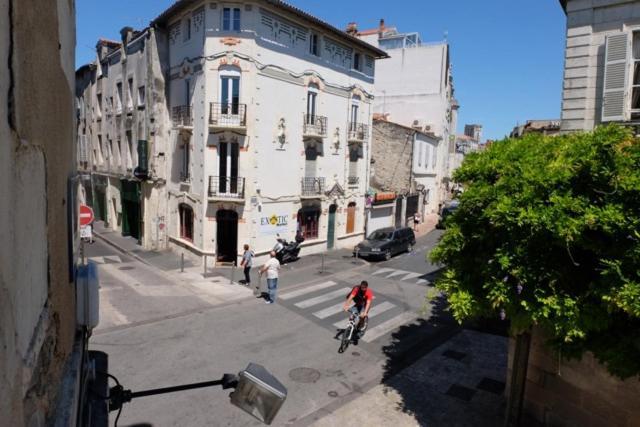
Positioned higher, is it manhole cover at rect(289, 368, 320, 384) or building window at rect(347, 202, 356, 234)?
building window at rect(347, 202, 356, 234)

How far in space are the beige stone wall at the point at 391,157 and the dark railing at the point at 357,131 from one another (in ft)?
27.6

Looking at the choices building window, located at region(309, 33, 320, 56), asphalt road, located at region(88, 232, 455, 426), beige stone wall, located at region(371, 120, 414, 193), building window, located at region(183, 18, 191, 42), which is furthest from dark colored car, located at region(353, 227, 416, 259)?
building window, located at region(183, 18, 191, 42)

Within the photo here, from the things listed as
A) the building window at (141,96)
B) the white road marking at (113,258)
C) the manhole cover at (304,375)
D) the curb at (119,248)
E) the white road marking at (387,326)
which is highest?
the building window at (141,96)

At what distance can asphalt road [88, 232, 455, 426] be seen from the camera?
28.5 feet

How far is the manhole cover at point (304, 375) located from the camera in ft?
31.9

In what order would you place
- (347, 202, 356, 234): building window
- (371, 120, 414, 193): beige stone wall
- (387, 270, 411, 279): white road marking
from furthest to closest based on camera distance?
1. (371, 120, 414, 193): beige stone wall
2. (347, 202, 356, 234): building window
3. (387, 270, 411, 279): white road marking

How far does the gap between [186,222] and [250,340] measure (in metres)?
11.8

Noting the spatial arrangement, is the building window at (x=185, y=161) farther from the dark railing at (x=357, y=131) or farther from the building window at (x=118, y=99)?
the dark railing at (x=357, y=131)

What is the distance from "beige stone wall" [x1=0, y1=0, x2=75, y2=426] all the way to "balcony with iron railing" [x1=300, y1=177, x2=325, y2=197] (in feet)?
65.1

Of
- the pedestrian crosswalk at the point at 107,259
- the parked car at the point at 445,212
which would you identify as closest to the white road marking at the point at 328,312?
the parked car at the point at 445,212

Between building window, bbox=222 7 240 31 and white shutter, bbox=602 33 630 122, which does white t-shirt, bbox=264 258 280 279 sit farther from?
building window, bbox=222 7 240 31

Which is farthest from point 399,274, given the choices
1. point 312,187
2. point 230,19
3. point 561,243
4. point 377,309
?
point 561,243

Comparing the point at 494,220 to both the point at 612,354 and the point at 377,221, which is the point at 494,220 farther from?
the point at 377,221

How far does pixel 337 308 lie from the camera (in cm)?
1483
